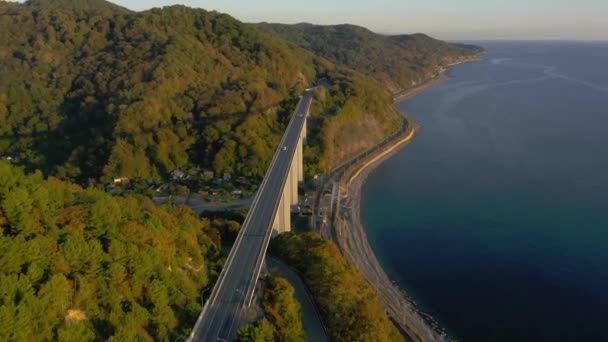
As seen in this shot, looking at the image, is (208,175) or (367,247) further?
(208,175)

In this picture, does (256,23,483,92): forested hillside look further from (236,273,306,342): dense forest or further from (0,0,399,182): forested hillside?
(236,273,306,342): dense forest

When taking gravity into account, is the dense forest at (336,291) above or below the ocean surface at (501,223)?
above

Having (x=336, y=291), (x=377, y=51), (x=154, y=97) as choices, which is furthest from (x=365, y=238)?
(x=377, y=51)

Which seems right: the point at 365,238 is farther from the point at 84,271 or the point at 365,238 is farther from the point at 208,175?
the point at 84,271

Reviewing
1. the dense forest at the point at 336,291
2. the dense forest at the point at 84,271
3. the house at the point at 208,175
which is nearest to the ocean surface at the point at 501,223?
the dense forest at the point at 336,291

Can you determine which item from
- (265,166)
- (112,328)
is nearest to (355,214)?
(265,166)

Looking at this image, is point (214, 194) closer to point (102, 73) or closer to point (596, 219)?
point (102, 73)

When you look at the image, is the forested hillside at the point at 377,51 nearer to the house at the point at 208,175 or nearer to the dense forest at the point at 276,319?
the house at the point at 208,175
